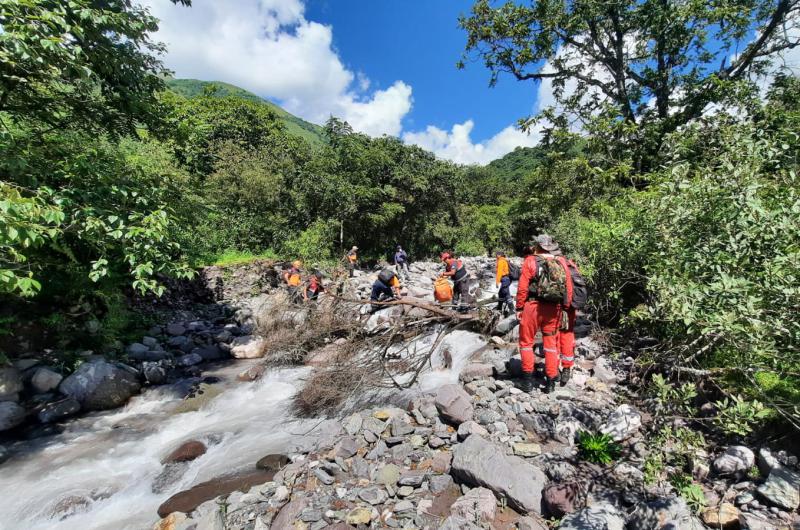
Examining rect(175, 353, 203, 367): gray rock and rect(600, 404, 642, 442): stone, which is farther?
rect(175, 353, 203, 367): gray rock

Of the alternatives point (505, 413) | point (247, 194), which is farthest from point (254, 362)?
point (247, 194)

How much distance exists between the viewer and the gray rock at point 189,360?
8860 millimetres

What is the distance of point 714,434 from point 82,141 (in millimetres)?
11129

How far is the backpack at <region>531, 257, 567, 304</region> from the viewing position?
4613 mm

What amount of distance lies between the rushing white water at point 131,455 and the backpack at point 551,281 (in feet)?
13.8

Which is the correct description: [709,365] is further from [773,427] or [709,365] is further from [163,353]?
[163,353]

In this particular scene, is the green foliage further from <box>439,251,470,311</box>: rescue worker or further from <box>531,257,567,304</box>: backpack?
<box>439,251,470,311</box>: rescue worker

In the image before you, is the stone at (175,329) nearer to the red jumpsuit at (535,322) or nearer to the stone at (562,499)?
the red jumpsuit at (535,322)

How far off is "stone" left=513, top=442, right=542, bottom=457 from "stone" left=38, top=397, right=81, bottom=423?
7.81 meters

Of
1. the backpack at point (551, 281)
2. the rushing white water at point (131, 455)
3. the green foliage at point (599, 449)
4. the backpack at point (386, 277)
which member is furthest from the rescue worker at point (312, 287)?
the green foliage at point (599, 449)

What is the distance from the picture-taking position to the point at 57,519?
4402 mm

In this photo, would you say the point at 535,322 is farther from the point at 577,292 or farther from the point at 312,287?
the point at 312,287

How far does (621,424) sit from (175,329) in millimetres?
10932

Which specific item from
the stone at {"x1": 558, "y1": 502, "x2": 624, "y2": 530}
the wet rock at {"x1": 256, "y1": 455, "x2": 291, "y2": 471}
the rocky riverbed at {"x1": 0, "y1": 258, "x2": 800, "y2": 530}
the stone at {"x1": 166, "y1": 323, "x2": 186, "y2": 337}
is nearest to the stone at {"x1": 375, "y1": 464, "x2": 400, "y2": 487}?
the rocky riverbed at {"x1": 0, "y1": 258, "x2": 800, "y2": 530}
